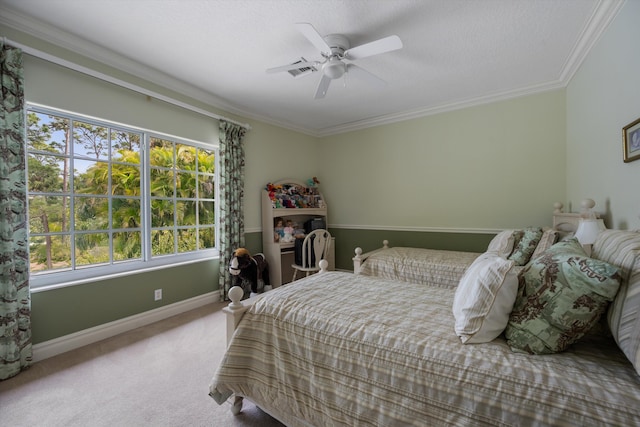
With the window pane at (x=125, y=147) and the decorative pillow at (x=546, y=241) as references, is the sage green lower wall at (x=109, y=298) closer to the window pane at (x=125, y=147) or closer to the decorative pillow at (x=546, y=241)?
the window pane at (x=125, y=147)

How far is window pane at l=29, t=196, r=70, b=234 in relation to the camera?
2112mm

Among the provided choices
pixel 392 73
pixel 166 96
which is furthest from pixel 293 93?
pixel 166 96

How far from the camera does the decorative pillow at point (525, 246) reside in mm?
2225

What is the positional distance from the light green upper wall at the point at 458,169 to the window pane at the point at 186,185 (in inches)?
88.6

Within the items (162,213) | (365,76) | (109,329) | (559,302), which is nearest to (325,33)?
(365,76)

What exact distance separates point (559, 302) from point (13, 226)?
318 centimetres

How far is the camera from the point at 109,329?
2.42 m

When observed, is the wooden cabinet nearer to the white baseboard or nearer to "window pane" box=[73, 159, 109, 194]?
the white baseboard

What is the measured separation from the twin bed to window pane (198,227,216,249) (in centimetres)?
202

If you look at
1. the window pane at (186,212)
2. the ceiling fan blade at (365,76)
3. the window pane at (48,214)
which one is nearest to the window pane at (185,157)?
the window pane at (186,212)

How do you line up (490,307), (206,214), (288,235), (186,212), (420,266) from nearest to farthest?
(490,307) < (420,266) < (186,212) < (206,214) < (288,235)

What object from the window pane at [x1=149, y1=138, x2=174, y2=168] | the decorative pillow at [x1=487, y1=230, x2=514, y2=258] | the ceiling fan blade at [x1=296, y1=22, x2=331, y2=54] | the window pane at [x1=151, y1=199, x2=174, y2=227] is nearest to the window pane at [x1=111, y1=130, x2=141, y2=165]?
the window pane at [x1=149, y1=138, x2=174, y2=168]

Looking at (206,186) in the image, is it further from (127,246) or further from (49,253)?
(49,253)

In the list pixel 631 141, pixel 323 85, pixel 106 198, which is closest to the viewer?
pixel 631 141
